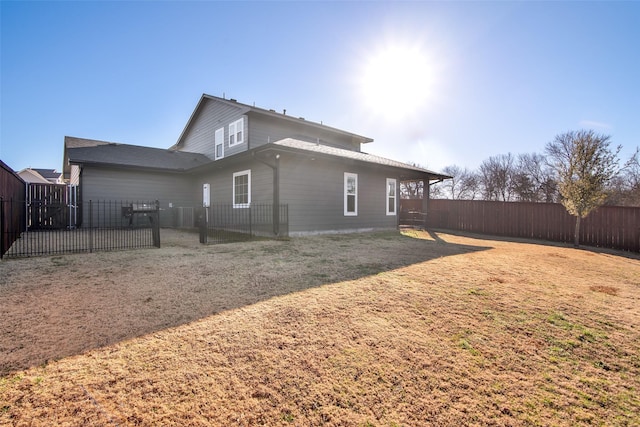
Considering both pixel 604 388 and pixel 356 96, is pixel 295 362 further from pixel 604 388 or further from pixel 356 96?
pixel 356 96

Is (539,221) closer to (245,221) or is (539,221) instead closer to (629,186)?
(245,221)

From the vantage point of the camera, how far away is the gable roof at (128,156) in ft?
38.1

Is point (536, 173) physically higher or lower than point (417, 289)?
higher

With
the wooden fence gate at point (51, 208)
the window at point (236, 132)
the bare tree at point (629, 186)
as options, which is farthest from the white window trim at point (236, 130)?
the bare tree at point (629, 186)

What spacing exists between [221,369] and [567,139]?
35.4 m

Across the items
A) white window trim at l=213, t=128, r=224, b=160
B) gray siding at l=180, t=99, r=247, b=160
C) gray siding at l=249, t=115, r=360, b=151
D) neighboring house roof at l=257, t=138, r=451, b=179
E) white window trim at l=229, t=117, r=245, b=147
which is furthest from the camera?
white window trim at l=213, t=128, r=224, b=160

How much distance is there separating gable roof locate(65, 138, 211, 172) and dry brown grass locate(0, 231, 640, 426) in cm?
885

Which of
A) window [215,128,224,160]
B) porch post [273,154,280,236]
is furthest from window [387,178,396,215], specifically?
window [215,128,224,160]

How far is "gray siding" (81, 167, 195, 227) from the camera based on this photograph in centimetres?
1168

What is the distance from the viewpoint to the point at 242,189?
11.0 metres

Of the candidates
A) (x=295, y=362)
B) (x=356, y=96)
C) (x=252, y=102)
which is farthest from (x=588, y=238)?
(x=252, y=102)

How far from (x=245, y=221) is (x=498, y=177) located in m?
33.1

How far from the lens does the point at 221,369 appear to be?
1904mm

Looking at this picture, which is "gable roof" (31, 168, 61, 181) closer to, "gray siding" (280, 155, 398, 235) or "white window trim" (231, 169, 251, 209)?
"white window trim" (231, 169, 251, 209)
